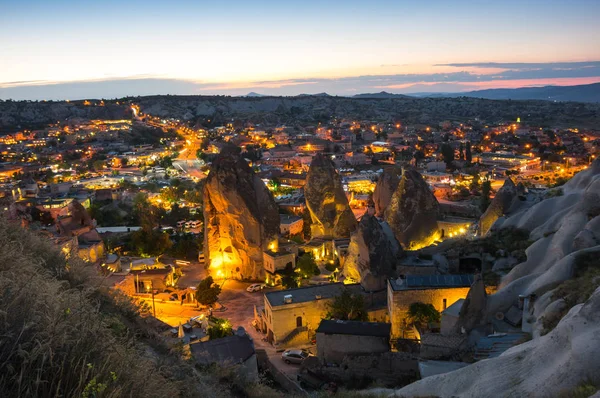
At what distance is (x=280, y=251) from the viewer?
23125 mm

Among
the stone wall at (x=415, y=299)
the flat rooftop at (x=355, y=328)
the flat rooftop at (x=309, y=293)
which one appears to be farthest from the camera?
the flat rooftop at (x=309, y=293)

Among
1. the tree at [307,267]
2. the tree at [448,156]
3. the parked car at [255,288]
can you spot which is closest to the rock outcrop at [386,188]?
the tree at [307,267]

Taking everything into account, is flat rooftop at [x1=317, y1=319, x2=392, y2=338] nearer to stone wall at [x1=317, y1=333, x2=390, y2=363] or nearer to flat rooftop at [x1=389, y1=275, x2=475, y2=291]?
stone wall at [x1=317, y1=333, x2=390, y2=363]

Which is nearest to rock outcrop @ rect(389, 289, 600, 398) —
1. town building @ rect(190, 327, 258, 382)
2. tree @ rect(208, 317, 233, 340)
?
town building @ rect(190, 327, 258, 382)

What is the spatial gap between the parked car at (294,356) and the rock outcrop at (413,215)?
31.4 ft

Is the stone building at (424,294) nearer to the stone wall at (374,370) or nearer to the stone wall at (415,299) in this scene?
the stone wall at (415,299)

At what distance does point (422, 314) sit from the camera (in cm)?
1453

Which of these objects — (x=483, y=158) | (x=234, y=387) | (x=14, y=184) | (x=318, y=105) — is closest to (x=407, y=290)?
(x=234, y=387)

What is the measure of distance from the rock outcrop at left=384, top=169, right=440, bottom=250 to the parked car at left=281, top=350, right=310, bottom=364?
31.4 ft

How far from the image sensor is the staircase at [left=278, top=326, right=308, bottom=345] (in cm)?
1645

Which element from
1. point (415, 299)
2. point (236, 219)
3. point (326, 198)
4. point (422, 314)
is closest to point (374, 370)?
point (422, 314)

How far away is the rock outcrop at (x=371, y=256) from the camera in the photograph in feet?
56.3

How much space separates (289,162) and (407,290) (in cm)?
4456

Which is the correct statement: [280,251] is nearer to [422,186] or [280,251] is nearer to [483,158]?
[422,186]
